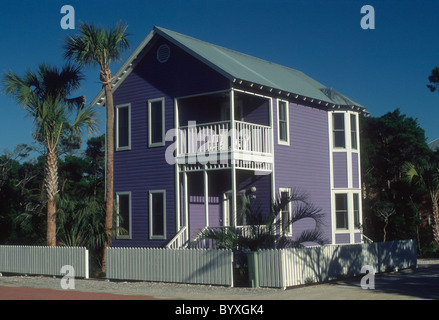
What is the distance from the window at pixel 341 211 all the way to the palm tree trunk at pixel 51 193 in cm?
Answer: 1212

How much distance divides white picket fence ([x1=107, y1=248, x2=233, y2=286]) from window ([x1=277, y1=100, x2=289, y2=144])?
7.39 m

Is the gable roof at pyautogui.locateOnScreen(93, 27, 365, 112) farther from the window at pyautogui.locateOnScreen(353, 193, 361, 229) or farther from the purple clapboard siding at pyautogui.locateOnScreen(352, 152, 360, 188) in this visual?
the window at pyautogui.locateOnScreen(353, 193, 361, 229)

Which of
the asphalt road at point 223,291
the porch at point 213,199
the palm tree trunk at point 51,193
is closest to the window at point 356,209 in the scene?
the porch at point 213,199

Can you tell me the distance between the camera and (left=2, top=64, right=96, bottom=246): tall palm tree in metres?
23.2

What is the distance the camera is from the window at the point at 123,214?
24250 mm

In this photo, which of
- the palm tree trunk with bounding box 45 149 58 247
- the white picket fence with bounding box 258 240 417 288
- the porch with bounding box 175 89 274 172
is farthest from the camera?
the palm tree trunk with bounding box 45 149 58 247

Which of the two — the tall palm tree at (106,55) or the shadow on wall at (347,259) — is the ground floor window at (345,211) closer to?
the shadow on wall at (347,259)

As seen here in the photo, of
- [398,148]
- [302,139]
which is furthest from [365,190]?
[302,139]

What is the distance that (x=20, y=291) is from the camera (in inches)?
699

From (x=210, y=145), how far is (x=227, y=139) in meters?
0.70

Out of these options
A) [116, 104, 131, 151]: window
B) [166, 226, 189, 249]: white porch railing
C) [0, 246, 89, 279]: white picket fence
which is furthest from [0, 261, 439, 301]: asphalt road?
[116, 104, 131, 151]: window

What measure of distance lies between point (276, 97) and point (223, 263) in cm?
859

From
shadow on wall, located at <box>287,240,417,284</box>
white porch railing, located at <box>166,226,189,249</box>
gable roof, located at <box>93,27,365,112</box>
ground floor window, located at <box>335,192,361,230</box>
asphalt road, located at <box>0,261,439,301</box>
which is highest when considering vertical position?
gable roof, located at <box>93,27,365,112</box>
